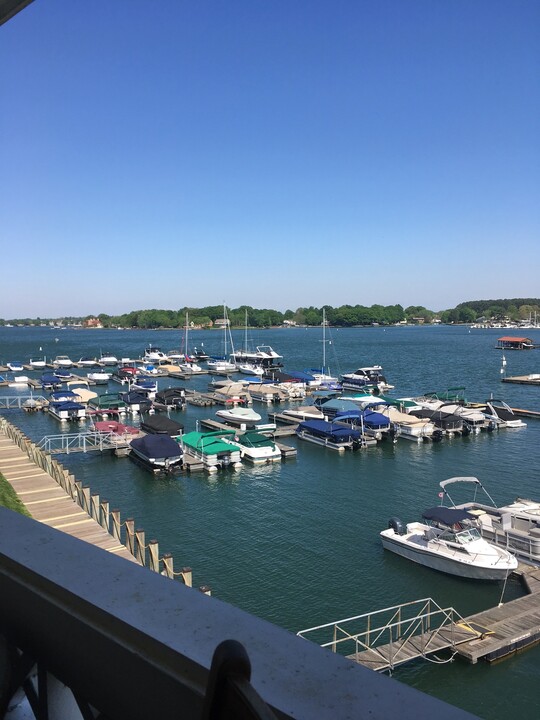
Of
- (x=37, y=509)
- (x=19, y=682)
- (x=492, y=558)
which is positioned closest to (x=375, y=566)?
(x=492, y=558)

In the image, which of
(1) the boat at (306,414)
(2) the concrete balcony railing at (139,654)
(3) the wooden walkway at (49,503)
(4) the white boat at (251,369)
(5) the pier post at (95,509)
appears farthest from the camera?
(4) the white boat at (251,369)

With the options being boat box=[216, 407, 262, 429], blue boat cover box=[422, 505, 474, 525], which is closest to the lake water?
blue boat cover box=[422, 505, 474, 525]

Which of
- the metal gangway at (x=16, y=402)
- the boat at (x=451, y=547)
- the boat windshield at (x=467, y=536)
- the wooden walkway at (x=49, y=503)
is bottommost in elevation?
the boat at (x=451, y=547)

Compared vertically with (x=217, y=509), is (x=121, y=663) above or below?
above

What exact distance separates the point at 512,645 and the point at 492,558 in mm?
3532

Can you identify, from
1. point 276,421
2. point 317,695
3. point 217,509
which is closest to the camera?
point 317,695

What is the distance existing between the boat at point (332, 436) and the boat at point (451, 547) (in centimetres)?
1271

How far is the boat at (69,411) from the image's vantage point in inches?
1474

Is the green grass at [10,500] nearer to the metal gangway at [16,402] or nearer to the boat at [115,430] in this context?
the boat at [115,430]

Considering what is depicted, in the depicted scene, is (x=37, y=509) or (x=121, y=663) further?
(x=37, y=509)

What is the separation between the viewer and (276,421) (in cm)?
3847

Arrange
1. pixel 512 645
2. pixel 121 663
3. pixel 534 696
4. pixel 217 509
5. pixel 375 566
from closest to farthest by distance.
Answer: pixel 121 663 < pixel 534 696 < pixel 512 645 < pixel 375 566 < pixel 217 509

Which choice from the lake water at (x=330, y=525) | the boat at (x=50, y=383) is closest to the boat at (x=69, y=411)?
the lake water at (x=330, y=525)

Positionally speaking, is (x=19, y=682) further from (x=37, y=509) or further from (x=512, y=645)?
(x=37, y=509)
